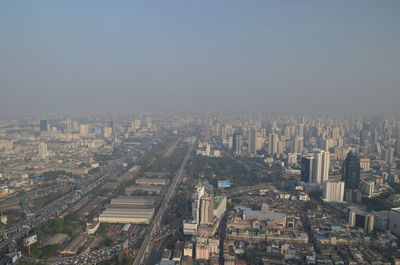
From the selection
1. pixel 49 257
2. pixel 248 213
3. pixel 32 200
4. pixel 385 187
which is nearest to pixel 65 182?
pixel 32 200

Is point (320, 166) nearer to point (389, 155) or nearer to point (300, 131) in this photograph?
point (389, 155)

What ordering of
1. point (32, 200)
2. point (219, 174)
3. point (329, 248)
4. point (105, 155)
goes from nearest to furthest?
point (329, 248), point (32, 200), point (219, 174), point (105, 155)

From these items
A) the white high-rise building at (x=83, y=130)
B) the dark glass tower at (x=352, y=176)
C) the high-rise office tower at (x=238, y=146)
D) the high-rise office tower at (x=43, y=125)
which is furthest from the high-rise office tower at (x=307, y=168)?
the high-rise office tower at (x=43, y=125)

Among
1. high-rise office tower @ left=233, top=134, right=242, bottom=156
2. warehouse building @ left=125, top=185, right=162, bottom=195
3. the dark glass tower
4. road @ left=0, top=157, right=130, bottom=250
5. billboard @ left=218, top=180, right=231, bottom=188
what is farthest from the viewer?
high-rise office tower @ left=233, top=134, right=242, bottom=156

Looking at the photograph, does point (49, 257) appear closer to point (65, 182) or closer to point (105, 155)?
point (65, 182)

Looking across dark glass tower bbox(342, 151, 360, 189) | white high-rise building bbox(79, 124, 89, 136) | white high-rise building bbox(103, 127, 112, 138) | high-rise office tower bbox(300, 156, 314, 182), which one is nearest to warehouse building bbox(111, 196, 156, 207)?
high-rise office tower bbox(300, 156, 314, 182)

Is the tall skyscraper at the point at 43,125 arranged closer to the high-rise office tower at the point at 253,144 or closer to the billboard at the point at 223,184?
the high-rise office tower at the point at 253,144

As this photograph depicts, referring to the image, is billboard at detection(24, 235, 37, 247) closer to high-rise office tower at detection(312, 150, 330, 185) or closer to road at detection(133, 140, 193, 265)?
road at detection(133, 140, 193, 265)

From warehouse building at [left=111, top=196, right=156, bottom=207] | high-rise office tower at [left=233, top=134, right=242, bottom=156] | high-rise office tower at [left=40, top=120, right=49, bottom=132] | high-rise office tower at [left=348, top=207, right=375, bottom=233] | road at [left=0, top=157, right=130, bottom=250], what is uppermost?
high-rise office tower at [left=40, top=120, right=49, bottom=132]
